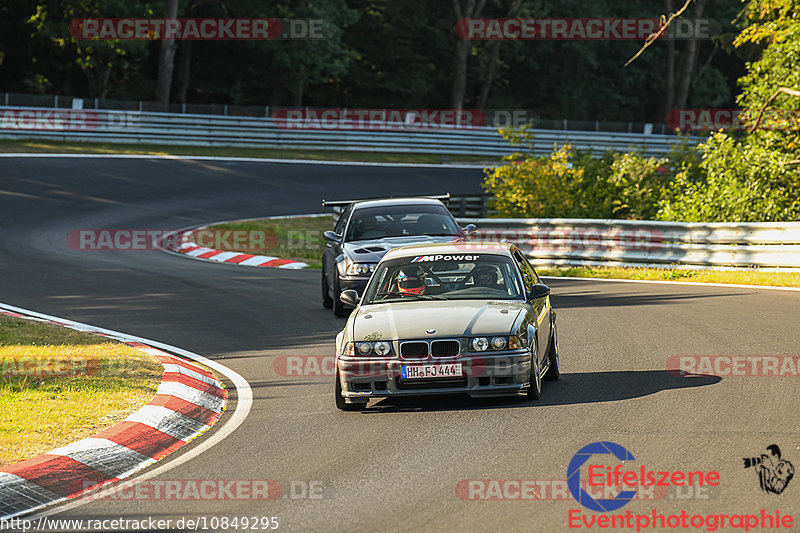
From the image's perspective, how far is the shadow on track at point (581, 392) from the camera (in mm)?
9492

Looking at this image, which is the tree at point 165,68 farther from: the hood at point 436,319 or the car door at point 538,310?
the hood at point 436,319

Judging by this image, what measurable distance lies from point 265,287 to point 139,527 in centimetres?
1269

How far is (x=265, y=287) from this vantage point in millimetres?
18828

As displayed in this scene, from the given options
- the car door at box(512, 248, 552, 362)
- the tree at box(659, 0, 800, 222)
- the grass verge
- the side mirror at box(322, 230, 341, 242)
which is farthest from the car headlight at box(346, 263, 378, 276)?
the tree at box(659, 0, 800, 222)

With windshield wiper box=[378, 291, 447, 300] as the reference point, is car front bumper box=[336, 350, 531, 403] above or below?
below

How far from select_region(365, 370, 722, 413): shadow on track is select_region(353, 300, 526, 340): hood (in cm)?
69

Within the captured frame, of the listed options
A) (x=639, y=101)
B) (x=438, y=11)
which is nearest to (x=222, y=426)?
(x=438, y=11)

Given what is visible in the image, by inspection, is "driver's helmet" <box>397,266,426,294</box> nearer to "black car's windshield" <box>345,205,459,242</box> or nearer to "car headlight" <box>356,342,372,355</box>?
"car headlight" <box>356,342,372,355</box>

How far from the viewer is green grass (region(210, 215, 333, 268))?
2536 centimetres

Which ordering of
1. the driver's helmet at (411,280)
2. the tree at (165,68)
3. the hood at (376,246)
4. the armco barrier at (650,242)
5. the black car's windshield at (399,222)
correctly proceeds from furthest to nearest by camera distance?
the tree at (165,68), the armco barrier at (650,242), the black car's windshield at (399,222), the hood at (376,246), the driver's helmet at (411,280)

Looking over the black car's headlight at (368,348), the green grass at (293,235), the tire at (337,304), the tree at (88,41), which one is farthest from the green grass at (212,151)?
the black car's headlight at (368,348)

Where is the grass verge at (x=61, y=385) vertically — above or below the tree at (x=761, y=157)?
below

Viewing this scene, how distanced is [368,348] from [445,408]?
847 millimetres

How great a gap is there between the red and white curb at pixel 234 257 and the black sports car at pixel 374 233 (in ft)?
21.8
